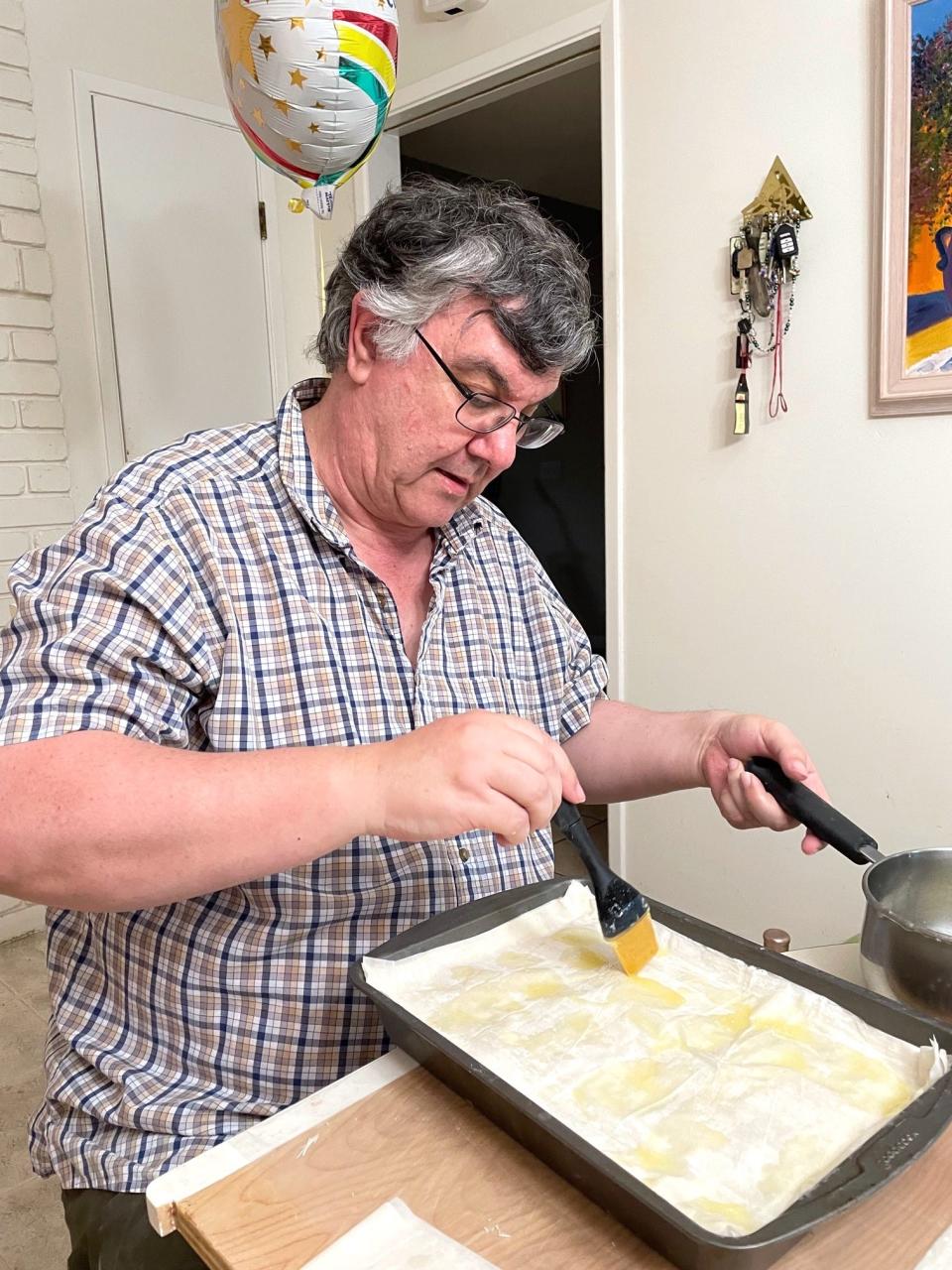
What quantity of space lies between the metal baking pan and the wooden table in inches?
A: 0.7

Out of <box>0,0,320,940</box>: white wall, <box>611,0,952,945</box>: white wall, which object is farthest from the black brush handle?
<box>0,0,320,940</box>: white wall

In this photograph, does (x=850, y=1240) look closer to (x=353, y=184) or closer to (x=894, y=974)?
(x=894, y=974)

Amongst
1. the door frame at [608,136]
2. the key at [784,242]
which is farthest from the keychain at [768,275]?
the door frame at [608,136]

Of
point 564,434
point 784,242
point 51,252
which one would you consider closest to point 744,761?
point 784,242

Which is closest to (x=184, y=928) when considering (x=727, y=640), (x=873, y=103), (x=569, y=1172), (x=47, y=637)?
(x=47, y=637)

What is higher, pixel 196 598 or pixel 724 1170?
pixel 196 598

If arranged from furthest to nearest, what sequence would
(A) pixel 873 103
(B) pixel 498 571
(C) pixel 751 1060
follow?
(A) pixel 873 103
(B) pixel 498 571
(C) pixel 751 1060

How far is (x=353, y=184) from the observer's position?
257 centimetres

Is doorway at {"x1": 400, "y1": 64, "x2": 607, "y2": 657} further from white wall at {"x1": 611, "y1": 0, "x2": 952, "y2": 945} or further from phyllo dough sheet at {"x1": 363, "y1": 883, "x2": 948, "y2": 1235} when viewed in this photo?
phyllo dough sheet at {"x1": 363, "y1": 883, "x2": 948, "y2": 1235}

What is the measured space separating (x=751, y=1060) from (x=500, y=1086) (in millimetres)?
192

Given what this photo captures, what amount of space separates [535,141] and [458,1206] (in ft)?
12.0

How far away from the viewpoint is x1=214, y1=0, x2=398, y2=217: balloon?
4.87 ft

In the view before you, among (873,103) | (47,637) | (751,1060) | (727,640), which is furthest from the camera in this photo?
(727,640)

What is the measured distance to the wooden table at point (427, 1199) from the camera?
544mm
